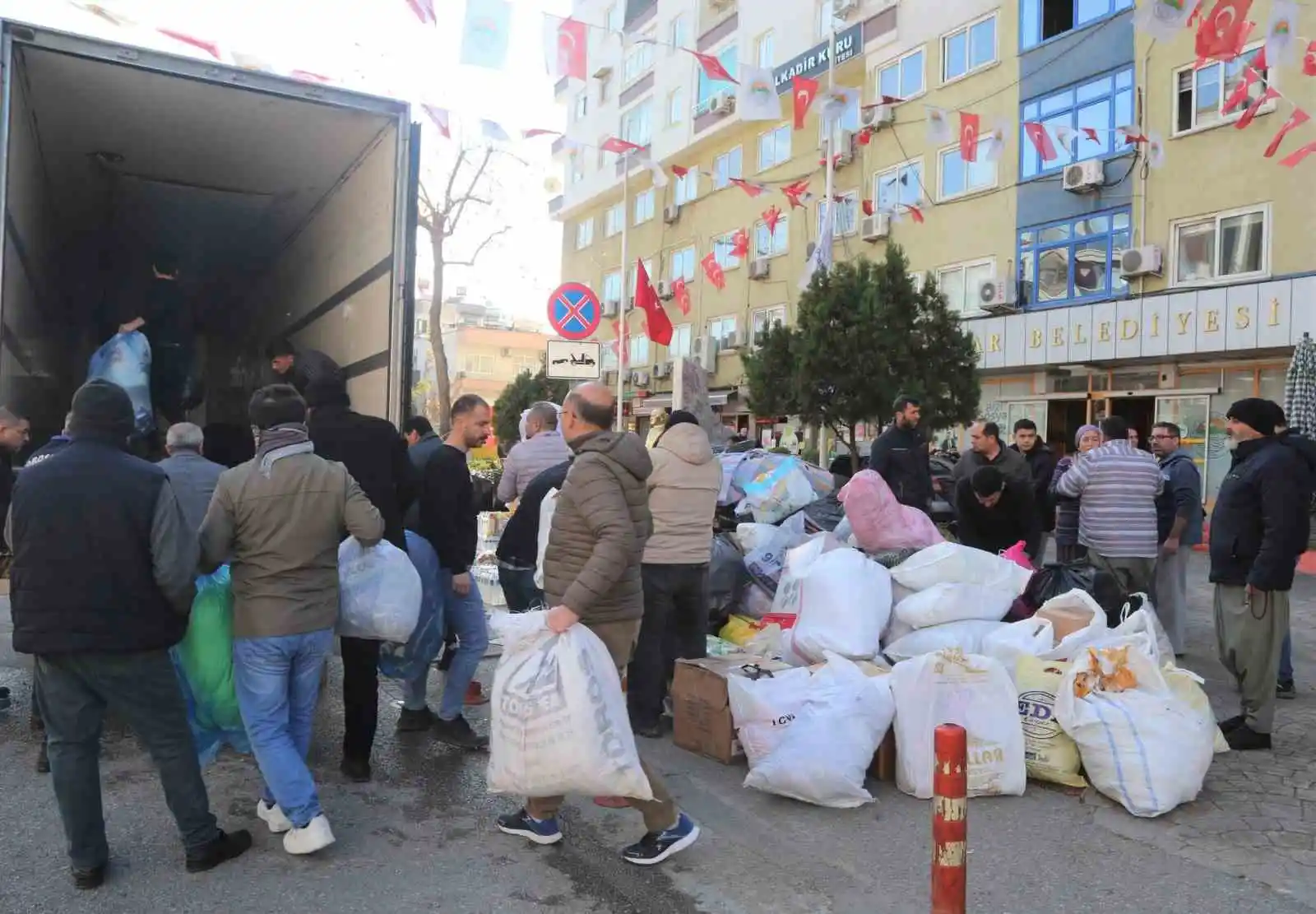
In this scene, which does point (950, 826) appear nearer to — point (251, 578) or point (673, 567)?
point (251, 578)

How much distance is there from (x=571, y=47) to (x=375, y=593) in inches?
405

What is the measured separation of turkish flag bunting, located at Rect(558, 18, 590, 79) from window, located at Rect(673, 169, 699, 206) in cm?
1722

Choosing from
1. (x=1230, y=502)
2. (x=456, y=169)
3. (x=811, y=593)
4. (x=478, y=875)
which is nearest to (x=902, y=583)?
(x=811, y=593)

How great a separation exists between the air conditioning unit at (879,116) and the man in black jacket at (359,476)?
67.0 feet

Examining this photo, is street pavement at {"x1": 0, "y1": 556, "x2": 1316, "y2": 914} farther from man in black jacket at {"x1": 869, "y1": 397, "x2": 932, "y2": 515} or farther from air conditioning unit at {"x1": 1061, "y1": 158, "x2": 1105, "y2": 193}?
→ air conditioning unit at {"x1": 1061, "y1": 158, "x2": 1105, "y2": 193}

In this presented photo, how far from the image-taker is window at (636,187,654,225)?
3272 centimetres

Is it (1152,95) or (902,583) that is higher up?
(1152,95)

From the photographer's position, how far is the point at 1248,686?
5.14 meters

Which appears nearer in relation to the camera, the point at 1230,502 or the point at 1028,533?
the point at 1230,502

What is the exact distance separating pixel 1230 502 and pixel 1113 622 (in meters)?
1.10

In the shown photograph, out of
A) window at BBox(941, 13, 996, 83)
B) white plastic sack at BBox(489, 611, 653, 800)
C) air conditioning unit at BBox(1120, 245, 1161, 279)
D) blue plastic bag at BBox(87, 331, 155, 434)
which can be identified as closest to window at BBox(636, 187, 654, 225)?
window at BBox(941, 13, 996, 83)

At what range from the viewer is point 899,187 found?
22953 mm

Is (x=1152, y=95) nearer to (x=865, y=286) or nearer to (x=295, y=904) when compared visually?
(x=865, y=286)

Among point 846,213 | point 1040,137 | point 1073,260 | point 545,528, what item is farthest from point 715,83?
point 545,528
